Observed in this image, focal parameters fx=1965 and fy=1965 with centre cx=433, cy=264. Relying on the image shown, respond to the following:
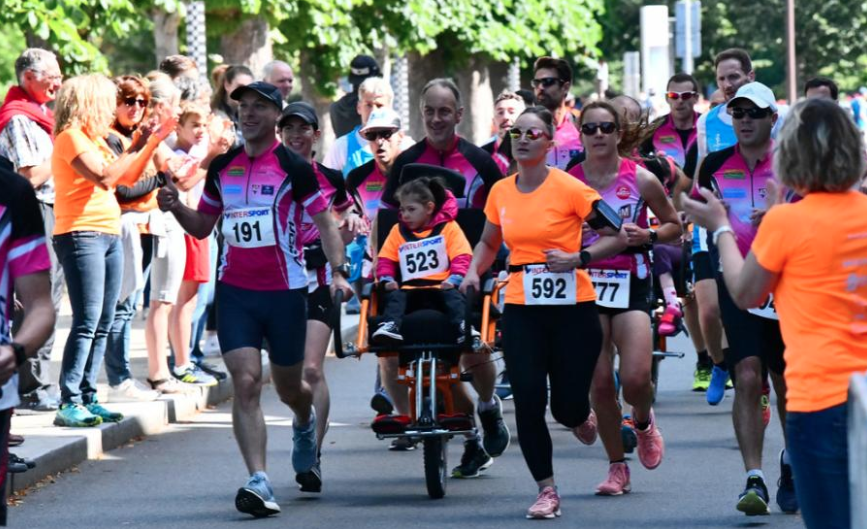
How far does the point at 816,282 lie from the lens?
5.80 m

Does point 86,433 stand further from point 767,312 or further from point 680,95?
point 680,95

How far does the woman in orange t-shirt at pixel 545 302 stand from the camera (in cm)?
874

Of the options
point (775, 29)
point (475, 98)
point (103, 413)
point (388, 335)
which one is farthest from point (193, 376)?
point (775, 29)

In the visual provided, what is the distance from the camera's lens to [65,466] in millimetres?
10383

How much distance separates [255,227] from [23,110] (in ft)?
9.10

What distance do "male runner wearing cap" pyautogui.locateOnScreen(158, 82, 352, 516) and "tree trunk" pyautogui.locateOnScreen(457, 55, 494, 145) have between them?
98.5ft

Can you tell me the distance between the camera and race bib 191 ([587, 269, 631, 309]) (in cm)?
937

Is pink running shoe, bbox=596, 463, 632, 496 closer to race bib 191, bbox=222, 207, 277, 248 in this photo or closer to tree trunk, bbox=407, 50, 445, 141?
race bib 191, bbox=222, 207, 277, 248

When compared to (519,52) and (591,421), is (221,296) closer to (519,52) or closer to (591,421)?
(591,421)

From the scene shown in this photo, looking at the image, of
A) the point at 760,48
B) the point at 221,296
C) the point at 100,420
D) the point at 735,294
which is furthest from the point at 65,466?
the point at 760,48

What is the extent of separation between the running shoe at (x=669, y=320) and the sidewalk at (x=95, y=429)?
3134mm

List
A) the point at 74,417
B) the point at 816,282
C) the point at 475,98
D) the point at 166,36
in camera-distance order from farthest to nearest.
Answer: the point at 475,98 → the point at 166,36 → the point at 74,417 → the point at 816,282

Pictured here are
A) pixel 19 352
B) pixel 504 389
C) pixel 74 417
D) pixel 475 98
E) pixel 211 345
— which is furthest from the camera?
pixel 475 98

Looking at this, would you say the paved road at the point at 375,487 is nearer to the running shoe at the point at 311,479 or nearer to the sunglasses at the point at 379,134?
the running shoe at the point at 311,479
